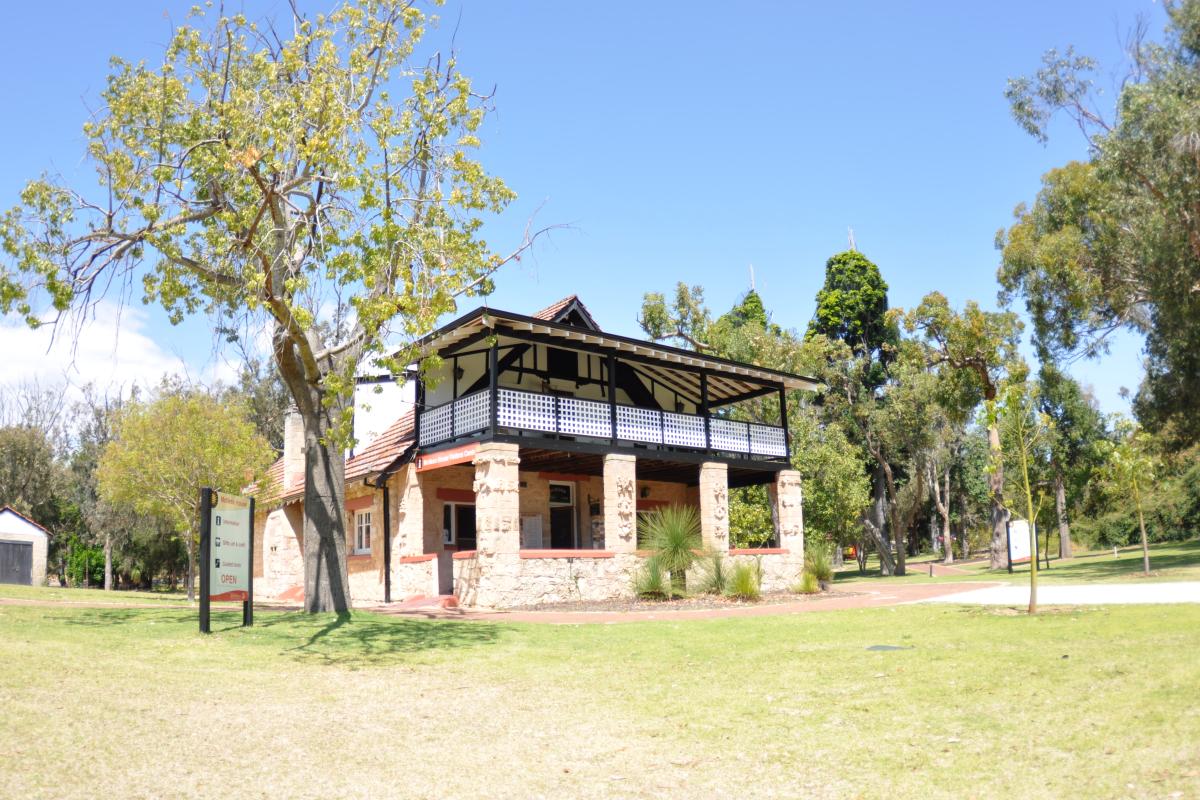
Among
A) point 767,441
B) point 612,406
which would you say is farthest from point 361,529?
point 767,441

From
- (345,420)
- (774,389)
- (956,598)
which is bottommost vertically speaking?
(956,598)

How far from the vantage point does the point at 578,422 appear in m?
22.8

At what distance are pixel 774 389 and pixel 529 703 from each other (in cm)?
2197

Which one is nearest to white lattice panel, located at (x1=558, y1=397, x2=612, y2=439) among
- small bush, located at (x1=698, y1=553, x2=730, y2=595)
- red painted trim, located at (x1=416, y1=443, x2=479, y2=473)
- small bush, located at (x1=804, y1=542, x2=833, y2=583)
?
red painted trim, located at (x1=416, y1=443, x2=479, y2=473)

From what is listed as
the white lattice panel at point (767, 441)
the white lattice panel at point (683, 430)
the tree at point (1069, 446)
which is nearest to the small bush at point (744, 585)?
the white lattice panel at point (683, 430)

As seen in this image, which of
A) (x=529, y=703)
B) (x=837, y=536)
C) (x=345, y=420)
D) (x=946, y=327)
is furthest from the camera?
(x=837, y=536)

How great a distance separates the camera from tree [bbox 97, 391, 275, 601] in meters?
24.3

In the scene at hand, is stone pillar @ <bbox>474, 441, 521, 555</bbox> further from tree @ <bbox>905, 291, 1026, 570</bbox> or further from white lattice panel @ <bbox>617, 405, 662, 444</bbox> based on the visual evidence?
tree @ <bbox>905, 291, 1026, 570</bbox>

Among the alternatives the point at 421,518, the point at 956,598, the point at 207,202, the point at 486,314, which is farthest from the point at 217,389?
the point at 956,598

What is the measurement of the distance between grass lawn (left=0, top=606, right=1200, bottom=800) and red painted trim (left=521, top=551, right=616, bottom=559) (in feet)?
27.8

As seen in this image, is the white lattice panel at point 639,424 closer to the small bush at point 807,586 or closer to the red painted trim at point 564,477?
the red painted trim at point 564,477

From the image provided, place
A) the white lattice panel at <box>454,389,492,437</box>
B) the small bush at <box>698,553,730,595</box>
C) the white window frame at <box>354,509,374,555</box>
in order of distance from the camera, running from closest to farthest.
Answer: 1. the small bush at <box>698,553,730,595</box>
2. the white lattice panel at <box>454,389,492,437</box>
3. the white window frame at <box>354,509,374,555</box>

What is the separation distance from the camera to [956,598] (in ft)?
59.5

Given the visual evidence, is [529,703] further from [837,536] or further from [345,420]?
[837,536]
